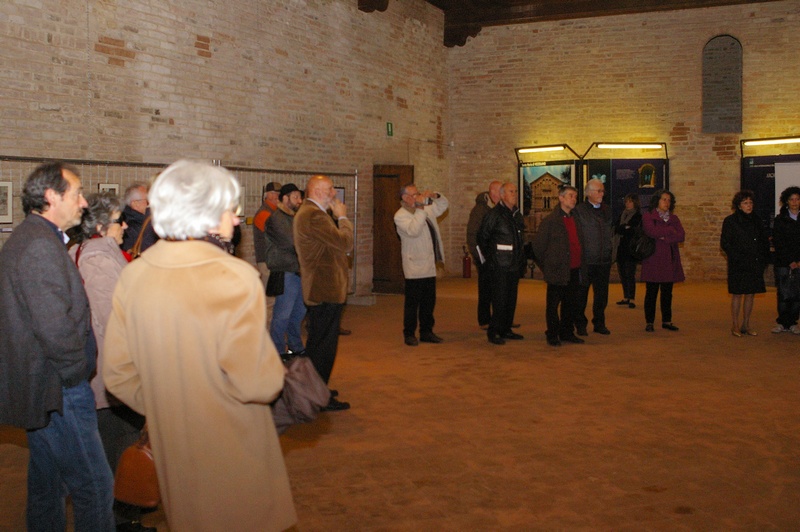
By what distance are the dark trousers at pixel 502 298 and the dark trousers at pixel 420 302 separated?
25.9 inches

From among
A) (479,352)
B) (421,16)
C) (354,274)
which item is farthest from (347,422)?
(421,16)

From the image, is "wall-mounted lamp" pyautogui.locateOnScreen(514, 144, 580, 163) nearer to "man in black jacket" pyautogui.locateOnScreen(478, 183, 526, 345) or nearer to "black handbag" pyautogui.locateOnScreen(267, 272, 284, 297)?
"man in black jacket" pyautogui.locateOnScreen(478, 183, 526, 345)

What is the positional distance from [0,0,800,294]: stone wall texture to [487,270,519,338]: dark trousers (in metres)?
3.71

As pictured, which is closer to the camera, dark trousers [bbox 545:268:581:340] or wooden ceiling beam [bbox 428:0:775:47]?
dark trousers [bbox 545:268:581:340]

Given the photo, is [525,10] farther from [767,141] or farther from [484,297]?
[484,297]

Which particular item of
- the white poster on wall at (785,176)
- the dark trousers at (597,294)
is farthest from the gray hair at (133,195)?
the white poster on wall at (785,176)

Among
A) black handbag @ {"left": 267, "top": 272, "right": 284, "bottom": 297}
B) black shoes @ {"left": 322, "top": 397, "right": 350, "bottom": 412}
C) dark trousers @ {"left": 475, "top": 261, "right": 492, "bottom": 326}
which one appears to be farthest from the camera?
dark trousers @ {"left": 475, "top": 261, "right": 492, "bottom": 326}

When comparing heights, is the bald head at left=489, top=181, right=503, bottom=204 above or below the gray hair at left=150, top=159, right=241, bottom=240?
above

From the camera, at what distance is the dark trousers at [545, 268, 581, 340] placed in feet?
27.4

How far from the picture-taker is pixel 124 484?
271 centimetres

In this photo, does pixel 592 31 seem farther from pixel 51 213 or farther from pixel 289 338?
pixel 51 213

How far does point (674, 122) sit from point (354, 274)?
24.8 ft

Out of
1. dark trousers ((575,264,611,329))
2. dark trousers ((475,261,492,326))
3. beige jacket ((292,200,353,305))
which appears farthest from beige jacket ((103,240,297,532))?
dark trousers ((575,264,611,329))

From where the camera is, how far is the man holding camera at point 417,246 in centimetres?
807
